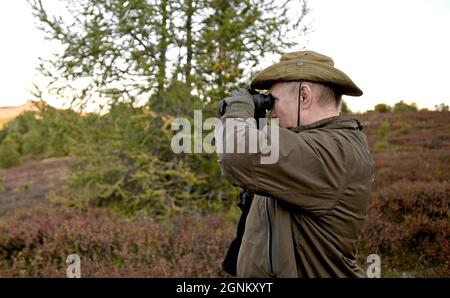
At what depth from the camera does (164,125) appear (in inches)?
335

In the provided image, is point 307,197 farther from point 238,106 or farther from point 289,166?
point 238,106

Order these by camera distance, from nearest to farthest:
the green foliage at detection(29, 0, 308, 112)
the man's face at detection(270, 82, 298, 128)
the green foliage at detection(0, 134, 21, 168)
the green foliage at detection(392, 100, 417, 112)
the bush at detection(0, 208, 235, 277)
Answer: the man's face at detection(270, 82, 298, 128) < the bush at detection(0, 208, 235, 277) < the green foliage at detection(29, 0, 308, 112) < the green foliage at detection(392, 100, 417, 112) < the green foliage at detection(0, 134, 21, 168)

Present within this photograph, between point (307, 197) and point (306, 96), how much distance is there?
466 mm

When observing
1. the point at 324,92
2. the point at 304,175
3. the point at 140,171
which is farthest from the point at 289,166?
the point at 140,171

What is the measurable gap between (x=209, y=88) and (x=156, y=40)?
1406 millimetres

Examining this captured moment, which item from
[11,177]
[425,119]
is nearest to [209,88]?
[425,119]

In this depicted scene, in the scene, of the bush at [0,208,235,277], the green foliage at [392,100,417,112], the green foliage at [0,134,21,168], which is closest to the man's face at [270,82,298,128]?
the bush at [0,208,235,277]

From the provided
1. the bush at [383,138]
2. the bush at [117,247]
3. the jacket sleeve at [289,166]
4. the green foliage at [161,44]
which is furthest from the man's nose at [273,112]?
the bush at [383,138]

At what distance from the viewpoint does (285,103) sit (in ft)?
6.20

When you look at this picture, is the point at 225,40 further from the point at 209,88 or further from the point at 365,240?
the point at 365,240

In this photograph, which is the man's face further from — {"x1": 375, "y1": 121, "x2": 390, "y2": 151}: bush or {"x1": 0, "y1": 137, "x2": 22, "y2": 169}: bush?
{"x1": 0, "y1": 137, "x2": 22, "y2": 169}: bush

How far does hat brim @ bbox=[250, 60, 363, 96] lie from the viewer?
181 cm

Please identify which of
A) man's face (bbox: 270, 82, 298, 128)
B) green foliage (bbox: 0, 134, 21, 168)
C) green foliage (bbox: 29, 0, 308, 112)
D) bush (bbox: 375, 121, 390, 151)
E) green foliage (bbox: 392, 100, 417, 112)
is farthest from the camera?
green foliage (bbox: 0, 134, 21, 168)

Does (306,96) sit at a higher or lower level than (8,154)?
higher
